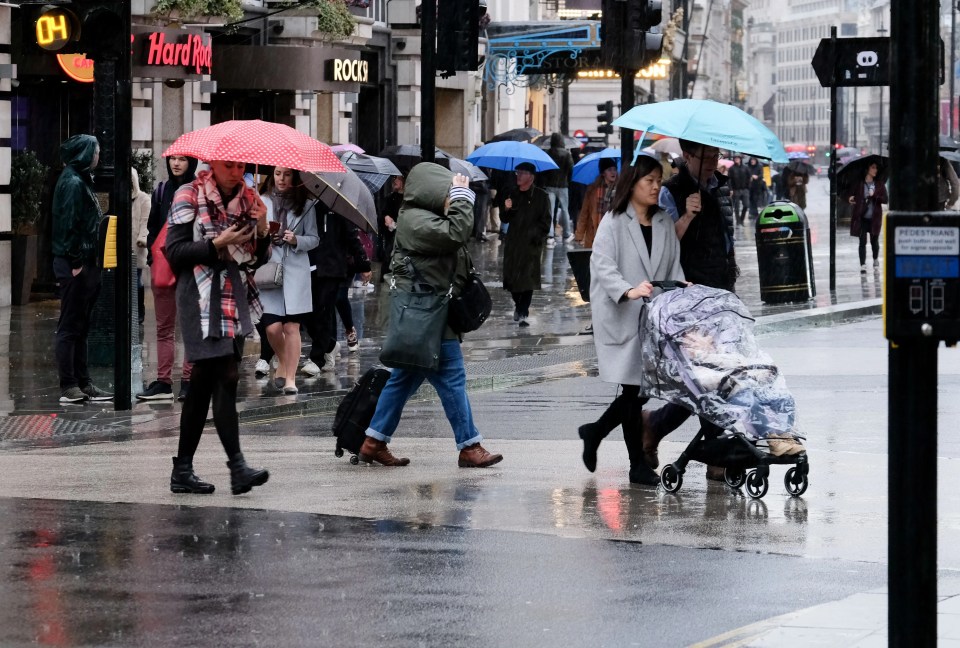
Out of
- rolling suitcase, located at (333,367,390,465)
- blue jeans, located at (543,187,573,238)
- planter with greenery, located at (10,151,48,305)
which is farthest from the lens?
blue jeans, located at (543,187,573,238)

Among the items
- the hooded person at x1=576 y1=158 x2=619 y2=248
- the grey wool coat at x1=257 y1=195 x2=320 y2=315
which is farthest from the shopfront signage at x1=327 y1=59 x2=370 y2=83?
the grey wool coat at x1=257 y1=195 x2=320 y2=315

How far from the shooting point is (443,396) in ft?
32.1

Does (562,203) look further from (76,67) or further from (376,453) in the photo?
(376,453)

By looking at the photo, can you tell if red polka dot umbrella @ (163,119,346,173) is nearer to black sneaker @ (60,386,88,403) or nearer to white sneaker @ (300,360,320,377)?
black sneaker @ (60,386,88,403)

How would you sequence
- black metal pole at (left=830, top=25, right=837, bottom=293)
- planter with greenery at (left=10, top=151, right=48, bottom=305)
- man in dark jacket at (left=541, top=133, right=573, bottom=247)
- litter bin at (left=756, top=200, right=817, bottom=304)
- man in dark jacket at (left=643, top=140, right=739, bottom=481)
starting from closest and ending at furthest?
man in dark jacket at (left=643, top=140, right=739, bottom=481), planter with greenery at (left=10, top=151, right=48, bottom=305), litter bin at (left=756, top=200, right=817, bottom=304), black metal pole at (left=830, top=25, right=837, bottom=293), man in dark jacket at (left=541, top=133, right=573, bottom=247)

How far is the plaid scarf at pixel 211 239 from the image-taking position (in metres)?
8.59

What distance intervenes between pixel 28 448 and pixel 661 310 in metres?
3.96

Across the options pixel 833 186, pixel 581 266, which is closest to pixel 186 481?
pixel 581 266

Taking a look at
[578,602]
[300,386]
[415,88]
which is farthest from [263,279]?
[415,88]

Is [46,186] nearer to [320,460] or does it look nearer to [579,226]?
[579,226]

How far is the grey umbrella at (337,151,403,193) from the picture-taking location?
19344 mm

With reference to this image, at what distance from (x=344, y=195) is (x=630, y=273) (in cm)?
476

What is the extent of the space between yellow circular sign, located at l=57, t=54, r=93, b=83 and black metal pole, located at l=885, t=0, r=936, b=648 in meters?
17.8

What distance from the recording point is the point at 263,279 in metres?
13.2
